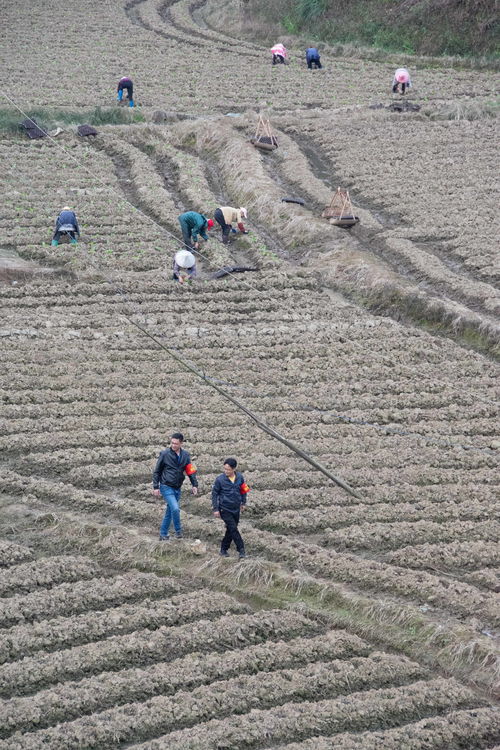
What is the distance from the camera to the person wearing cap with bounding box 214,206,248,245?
2241cm

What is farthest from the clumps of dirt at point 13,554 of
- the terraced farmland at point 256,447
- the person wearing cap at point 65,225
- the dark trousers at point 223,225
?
the dark trousers at point 223,225

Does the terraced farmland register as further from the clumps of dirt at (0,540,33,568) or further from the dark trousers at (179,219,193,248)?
the dark trousers at (179,219,193,248)

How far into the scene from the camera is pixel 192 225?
69.9ft

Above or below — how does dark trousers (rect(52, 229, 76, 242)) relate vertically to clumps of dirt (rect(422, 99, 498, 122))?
below

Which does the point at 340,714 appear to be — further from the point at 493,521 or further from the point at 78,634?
the point at 493,521

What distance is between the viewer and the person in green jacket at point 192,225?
2122cm

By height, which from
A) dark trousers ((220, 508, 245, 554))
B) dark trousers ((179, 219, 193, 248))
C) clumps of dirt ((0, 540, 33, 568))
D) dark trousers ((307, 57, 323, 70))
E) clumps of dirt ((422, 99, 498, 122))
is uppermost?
dark trousers ((307, 57, 323, 70))

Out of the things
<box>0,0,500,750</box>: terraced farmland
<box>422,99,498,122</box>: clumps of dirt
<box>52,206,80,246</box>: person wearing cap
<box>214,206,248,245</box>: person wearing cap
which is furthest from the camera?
<box>422,99,498,122</box>: clumps of dirt

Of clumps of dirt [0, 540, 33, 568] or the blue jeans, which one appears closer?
clumps of dirt [0, 540, 33, 568]

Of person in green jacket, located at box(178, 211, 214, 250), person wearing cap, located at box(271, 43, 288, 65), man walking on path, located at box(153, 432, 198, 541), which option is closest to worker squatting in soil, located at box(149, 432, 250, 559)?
man walking on path, located at box(153, 432, 198, 541)

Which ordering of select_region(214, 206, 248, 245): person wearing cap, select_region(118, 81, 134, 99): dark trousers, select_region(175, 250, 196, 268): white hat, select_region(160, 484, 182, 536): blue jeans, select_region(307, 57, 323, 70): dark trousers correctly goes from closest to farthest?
select_region(160, 484, 182, 536): blue jeans
select_region(175, 250, 196, 268): white hat
select_region(214, 206, 248, 245): person wearing cap
select_region(118, 81, 134, 99): dark trousers
select_region(307, 57, 323, 70): dark trousers

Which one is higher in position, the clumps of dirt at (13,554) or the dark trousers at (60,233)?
the dark trousers at (60,233)

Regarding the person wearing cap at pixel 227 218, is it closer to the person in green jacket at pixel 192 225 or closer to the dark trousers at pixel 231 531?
the person in green jacket at pixel 192 225

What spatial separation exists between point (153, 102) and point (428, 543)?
2480 cm
